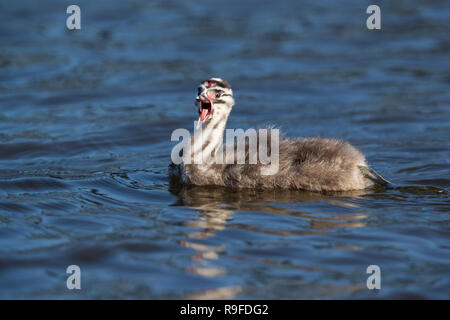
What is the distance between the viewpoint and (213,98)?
9.33m

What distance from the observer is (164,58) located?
53.6 ft

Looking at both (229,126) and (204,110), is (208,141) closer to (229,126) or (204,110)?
(204,110)

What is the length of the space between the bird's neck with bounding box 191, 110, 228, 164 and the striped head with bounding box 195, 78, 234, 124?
5 cm

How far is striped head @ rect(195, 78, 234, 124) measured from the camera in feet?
30.4

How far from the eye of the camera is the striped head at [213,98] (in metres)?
9.26

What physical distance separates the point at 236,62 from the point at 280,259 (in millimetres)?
9285

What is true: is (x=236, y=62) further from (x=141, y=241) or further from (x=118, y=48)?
(x=141, y=241)

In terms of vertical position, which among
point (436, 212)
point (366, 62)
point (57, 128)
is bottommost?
point (436, 212)

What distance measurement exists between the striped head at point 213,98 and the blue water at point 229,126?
38.9 inches

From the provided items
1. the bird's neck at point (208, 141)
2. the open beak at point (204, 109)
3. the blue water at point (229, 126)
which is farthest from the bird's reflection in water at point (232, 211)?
the open beak at point (204, 109)

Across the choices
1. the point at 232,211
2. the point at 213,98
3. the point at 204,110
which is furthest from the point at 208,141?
the point at 232,211

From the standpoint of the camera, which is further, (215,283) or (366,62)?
(366,62)

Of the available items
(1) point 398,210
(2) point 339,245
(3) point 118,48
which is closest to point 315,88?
(3) point 118,48

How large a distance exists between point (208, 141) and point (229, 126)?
320 centimetres
